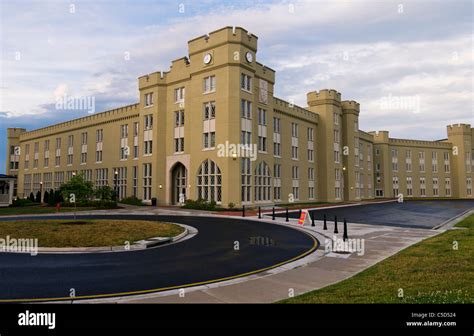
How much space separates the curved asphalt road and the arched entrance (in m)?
Answer: 26.0

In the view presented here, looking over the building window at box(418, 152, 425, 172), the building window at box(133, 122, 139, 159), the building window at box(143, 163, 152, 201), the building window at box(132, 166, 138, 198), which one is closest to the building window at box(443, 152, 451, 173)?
the building window at box(418, 152, 425, 172)

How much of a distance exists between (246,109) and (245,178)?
7.91m

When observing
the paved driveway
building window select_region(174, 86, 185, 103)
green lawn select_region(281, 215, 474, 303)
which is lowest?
the paved driveway

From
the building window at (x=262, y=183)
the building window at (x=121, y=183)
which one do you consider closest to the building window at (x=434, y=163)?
the building window at (x=262, y=183)

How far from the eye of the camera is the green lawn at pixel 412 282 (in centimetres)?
649

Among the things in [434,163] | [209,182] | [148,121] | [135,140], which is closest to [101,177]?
[135,140]

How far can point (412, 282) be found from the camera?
7.70 meters

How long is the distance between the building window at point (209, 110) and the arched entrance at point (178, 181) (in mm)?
7525

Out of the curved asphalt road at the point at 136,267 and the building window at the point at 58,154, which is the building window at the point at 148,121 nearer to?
the building window at the point at 58,154

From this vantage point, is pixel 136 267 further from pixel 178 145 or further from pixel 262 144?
pixel 178 145

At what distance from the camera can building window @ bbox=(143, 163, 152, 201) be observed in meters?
43.1

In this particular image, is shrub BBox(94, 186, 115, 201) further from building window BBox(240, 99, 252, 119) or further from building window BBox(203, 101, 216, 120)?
building window BBox(240, 99, 252, 119)
